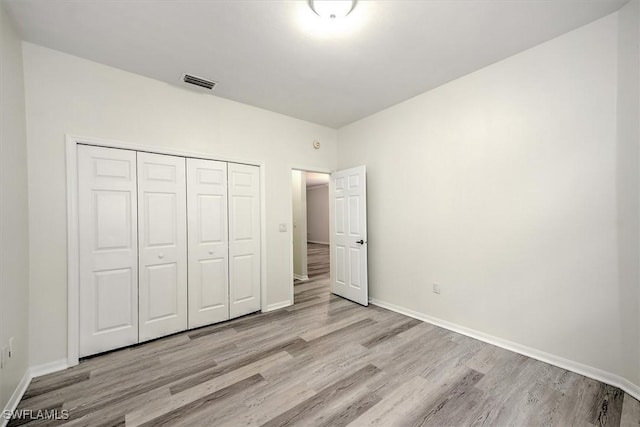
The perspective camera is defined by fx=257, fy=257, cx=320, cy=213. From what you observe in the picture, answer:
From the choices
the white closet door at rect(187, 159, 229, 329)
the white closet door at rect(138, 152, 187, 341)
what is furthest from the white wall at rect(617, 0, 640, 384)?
the white closet door at rect(138, 152, 187, 341)

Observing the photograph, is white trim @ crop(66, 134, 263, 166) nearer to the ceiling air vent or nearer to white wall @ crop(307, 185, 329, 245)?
the ceiling air vent

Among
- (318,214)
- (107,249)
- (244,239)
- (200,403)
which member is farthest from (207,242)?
(318,214)

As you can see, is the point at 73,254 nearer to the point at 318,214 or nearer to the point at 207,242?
the point at 207,242

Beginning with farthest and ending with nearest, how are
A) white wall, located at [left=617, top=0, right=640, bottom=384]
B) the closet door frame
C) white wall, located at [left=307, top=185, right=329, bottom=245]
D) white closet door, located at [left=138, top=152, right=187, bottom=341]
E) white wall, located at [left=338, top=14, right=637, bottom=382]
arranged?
1. white wall, located at [left=307, top=185, right=329, bottom=245]
2. white closet door, located at [left=138, top=152, right=187, bottom=341]
3. the closet door frame
4. white wall, located at [left=338, top=14, right=637, bottom=382]
5. white wall, located at [left=617, top=0, right=640, bottom=384]

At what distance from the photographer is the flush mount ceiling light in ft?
5.68

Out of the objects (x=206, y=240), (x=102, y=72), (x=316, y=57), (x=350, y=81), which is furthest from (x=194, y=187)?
(x=350, y=81)

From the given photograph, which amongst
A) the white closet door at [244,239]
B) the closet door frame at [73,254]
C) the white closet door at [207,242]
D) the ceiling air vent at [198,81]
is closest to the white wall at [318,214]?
the white closet door at [244,239]

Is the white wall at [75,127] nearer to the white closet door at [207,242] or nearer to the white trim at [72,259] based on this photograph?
the white trim at [72,259]

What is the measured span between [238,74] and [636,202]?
11.4 feet

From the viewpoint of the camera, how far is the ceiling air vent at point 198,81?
8.78ft

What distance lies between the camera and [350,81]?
2832 mm

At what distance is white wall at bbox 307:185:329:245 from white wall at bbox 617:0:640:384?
9.10 m

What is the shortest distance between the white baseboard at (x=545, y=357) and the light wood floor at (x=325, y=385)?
72mm

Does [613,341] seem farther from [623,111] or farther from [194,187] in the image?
[194,187]
